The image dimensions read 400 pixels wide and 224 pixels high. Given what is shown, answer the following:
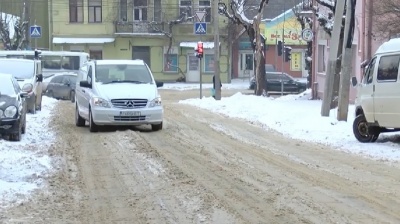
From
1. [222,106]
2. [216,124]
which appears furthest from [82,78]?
[222,106]

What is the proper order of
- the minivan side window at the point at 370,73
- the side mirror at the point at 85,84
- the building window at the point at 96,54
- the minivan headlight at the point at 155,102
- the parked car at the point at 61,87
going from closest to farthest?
the minivan side window at the point at 370,73 → the minivan headlight at the point at 155,102 → the side mirror at the point at 85,84 → the parked car at the point at 61,87 → the building window at the point at 96,54

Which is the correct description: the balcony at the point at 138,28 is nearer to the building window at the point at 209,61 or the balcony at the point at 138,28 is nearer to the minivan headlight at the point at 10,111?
the building window at the point at 209,61

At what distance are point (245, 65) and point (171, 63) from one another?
1031 cm

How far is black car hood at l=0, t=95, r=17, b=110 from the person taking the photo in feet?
52.4

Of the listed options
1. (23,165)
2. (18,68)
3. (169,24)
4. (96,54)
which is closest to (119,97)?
(18,68)

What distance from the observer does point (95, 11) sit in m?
62.0

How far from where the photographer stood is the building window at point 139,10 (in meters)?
61.9

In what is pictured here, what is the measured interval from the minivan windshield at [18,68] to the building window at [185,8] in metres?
38.7

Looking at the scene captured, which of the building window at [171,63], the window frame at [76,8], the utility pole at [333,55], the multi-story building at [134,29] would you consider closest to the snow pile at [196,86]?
the multi-story building at [134,29]

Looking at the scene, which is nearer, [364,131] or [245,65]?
[364,131]

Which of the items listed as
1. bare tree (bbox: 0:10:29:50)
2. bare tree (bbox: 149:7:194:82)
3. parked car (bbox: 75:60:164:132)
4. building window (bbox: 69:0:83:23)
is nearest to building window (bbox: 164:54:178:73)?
bare tree (bbox: 149:7:194:82)

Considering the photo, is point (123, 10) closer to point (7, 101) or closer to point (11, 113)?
point (7, 101)

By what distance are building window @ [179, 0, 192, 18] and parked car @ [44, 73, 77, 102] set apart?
2433 centimetres

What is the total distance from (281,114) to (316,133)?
4904 millimetres
